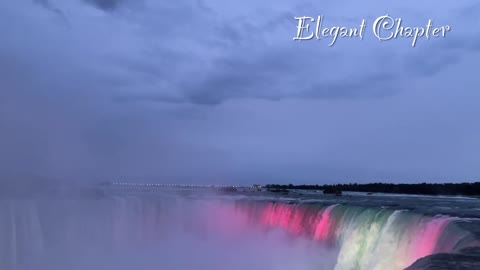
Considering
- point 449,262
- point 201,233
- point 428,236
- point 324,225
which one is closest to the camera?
point 449,262

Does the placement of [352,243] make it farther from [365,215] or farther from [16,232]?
[16,232]

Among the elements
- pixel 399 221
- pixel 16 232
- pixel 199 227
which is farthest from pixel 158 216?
pixel 399 221

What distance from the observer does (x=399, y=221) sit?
518 inches

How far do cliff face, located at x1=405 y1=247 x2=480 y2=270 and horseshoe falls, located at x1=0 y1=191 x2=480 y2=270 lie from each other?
5673 mm

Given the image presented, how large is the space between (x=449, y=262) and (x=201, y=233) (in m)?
20.2

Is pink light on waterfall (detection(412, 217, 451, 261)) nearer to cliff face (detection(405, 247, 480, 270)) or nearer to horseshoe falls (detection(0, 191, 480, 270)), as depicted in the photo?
horseshoe falls (detection(0, 191, 480, 270))

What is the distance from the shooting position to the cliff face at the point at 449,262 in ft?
17.5

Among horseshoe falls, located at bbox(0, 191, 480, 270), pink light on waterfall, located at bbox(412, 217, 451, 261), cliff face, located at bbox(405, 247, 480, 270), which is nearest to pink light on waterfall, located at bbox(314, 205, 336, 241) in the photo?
horseshoe falls, located at bbox(0, 191, 480, 270)

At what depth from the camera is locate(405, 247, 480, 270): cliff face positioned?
17.5 feet

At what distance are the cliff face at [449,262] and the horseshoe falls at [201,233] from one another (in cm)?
567

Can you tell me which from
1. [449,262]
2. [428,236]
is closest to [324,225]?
[428,236]

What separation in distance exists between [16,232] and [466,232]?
1522 centimetres

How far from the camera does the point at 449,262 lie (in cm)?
570

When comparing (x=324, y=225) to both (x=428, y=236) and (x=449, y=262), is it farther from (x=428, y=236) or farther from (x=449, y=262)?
(x=449, y=262)
